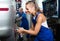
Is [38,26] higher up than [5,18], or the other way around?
[5,18]

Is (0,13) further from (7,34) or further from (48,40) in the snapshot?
(48,40)

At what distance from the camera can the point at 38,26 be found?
220 inches

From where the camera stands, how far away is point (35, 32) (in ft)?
18.4

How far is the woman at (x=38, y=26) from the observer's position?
5.59 m

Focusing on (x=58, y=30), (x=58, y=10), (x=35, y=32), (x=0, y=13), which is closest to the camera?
(x=0, y=13)

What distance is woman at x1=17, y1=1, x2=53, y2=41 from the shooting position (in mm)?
5594

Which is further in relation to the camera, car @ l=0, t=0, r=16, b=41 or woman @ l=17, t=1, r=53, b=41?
woman @ l=17, t=1, r=53, b=41

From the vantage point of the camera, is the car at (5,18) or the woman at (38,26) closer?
the car at (5,18)

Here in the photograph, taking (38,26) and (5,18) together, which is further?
(38,26)

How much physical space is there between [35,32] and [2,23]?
77 centimetres

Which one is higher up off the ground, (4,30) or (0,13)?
(0,13)

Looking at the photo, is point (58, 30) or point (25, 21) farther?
point (25, 21)

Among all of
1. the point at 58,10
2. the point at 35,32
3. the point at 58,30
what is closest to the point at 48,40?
the point at 35,32

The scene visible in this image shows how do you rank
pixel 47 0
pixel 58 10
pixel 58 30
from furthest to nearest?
pixel 47 0 → pixel 58 10 → pixel 58 30
